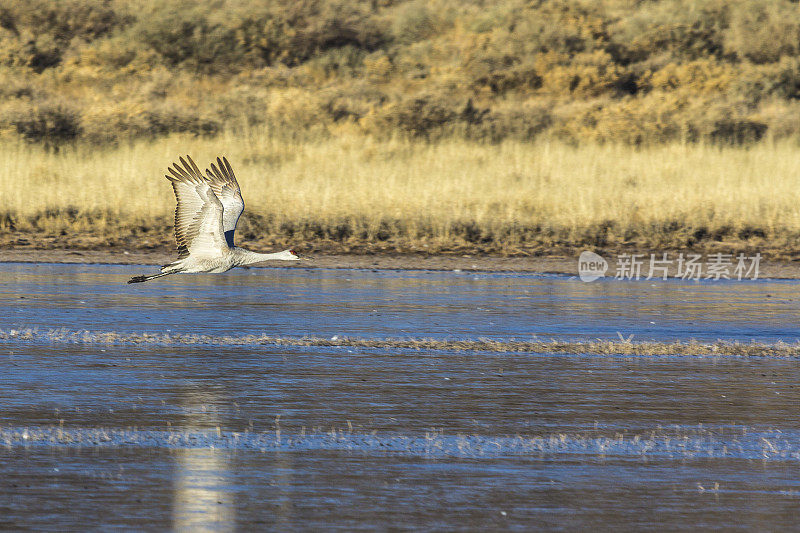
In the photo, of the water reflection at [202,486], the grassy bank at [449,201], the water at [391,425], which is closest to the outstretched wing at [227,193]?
the water at [391,425]

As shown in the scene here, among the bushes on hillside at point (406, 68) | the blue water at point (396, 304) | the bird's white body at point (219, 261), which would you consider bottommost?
the blue water at point (396, 304)

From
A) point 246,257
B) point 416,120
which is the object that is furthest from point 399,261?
point 416,120

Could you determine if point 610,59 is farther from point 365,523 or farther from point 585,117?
point 365,523

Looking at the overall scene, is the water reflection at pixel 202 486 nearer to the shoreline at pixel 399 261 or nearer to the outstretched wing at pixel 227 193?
the outstretched wing at pixel 227 193

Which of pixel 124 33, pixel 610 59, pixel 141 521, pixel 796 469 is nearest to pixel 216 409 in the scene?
pixel 141 521

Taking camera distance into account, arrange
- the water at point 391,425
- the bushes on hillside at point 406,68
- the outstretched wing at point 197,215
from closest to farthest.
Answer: the water at point 391,425 < the outstretched wing at point 197,215 < the bushes on hillside at point 406,68

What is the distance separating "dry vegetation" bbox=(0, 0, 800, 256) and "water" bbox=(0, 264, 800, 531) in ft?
21.3

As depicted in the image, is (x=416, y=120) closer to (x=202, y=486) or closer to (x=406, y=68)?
(x=406, y=68)

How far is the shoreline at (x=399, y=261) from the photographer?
17.4m

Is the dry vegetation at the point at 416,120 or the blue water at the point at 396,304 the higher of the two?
the dry vegetation at the point at 416,120

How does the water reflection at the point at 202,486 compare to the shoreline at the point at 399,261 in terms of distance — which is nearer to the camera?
the water reflection at the point at 202,486

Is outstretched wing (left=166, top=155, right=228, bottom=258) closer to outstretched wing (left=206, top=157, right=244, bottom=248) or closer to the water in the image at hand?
outstretched wing (left=206, top=157, right=244, bottom=248)

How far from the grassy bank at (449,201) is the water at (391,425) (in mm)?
6009

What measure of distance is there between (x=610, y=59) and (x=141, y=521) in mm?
33480
